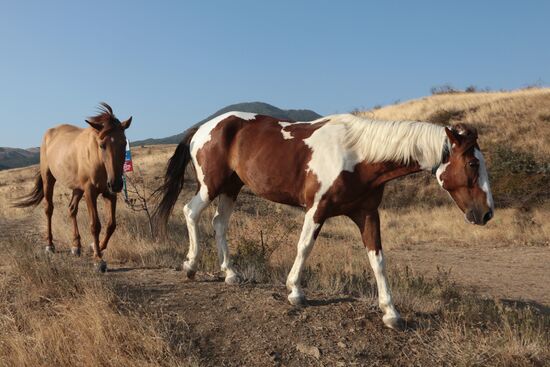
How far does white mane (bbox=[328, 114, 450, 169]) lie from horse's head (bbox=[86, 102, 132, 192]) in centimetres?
335

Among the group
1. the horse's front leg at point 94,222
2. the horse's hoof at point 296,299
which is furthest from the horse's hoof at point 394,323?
the horse's front leg at point 94,222

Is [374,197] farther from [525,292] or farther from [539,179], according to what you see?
[539,179]

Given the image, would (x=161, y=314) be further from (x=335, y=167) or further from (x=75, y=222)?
(x=75, y=222)

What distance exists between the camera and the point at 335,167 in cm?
467

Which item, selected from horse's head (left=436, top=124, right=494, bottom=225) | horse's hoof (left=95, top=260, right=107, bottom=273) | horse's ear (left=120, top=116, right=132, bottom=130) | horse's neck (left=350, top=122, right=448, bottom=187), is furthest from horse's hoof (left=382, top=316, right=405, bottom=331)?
horse's ear (left=120, top=116, right=132, bottom=130)

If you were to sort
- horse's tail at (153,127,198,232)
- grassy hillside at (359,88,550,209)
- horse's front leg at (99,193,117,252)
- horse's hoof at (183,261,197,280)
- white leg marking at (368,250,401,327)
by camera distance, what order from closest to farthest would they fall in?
white leg marking at (368,250,401,327) < horse's hoof at (183,261,197,280) < horse's tail at (153,127,198,232) < horse's front leg at (99,193,117,252) < grassy hillside at (359,88,550,209)

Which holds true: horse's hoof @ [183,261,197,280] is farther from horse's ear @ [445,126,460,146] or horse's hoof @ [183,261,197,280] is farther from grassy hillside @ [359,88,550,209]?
grassy hillside @ [359,88,550,209]

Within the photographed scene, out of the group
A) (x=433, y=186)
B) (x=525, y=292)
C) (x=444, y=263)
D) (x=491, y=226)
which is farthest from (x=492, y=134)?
(x=525, y=292)

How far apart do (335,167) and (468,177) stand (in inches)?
46.6

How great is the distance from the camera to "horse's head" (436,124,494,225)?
4.21 m

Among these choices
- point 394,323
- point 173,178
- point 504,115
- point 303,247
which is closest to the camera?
point 394,323

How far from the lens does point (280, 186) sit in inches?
203

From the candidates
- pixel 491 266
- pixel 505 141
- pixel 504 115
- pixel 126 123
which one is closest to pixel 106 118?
pixel 126 123

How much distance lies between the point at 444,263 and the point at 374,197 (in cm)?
842
